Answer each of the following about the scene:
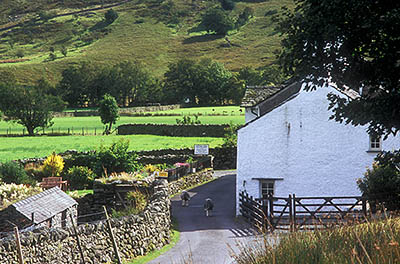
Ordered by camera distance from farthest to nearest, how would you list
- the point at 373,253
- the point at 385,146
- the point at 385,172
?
the point at 385,146 → the point at 385,172 → the point at 373,253

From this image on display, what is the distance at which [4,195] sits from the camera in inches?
1251

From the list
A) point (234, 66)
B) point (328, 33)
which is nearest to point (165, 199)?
point (328, 33)

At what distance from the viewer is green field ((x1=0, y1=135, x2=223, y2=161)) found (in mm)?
58237

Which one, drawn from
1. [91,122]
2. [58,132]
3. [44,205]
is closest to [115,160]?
[44,205]

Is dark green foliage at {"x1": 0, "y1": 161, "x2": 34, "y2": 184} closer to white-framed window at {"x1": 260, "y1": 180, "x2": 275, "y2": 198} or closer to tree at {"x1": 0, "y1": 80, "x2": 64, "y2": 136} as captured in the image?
white-framed window at {"x1": 260, "y1": 180, "x2": 275, "y2": 198}

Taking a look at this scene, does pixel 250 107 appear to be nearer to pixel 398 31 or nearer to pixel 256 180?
pixel 256 180

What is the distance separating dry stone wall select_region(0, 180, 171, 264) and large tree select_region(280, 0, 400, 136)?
833 centimetres

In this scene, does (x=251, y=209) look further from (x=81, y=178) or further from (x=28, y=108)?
(x=28, y=108)

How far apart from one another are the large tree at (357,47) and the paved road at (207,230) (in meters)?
4.75

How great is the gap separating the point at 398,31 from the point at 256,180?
17003 mm

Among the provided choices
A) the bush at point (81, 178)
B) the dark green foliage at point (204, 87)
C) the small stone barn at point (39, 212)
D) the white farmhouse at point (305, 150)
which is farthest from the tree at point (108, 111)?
the small stone barn at point (39, 212)

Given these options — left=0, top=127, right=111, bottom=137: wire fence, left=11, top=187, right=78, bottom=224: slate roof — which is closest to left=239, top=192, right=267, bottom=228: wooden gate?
left=11, top=187, right=78, bottom=224: slate roof

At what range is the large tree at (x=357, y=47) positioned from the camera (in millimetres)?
12531

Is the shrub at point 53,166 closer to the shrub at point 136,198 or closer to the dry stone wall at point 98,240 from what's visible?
the shrub at point 136,198
